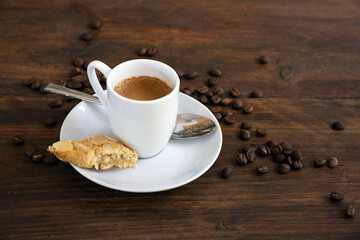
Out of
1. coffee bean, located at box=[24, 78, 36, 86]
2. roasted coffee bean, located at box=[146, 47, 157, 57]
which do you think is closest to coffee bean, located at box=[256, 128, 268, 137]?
roasted coffee bean, located at box=[146, 47, 157, 57]

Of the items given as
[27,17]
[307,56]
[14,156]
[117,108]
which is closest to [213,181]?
[117,108]

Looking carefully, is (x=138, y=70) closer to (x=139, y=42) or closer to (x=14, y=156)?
(x=14, y=156)

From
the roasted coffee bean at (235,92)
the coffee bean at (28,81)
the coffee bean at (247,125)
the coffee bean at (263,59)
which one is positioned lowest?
the coffee bean at (28,81)

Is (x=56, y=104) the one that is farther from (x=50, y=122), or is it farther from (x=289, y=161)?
(x=289, y=161)

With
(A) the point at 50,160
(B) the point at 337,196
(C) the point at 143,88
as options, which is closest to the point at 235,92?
(C) the point at 143,88

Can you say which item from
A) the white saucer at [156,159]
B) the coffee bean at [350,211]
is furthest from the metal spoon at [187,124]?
the coffee bean at [350,211]

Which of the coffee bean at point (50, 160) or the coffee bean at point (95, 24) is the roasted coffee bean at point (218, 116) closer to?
the coffee bean at point (50, 160)

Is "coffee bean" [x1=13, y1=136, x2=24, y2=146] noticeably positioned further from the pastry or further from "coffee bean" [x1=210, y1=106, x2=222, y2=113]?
"coffee bean" [x1=210, y1=106, x2=222, y2=113]
